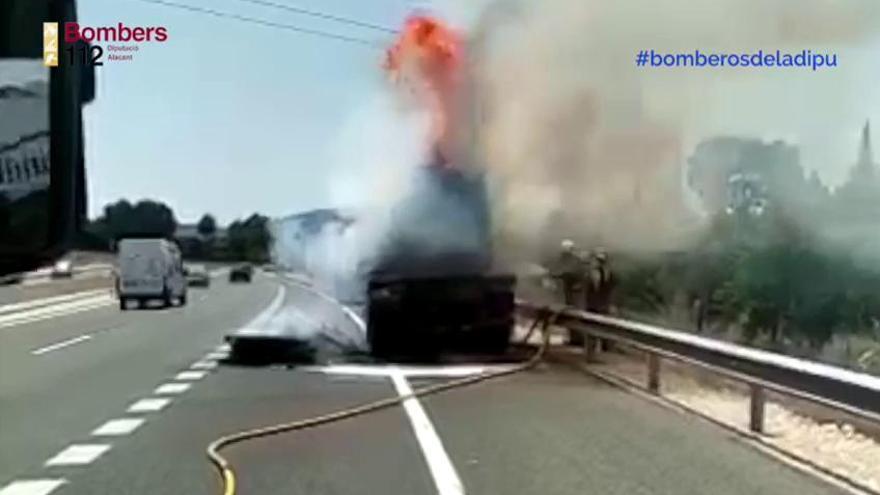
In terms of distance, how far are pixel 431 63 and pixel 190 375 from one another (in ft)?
20.7

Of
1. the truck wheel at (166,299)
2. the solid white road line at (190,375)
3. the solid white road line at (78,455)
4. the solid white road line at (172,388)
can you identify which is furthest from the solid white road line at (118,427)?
the truck wheel at (166,299)

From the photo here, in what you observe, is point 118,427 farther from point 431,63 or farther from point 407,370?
point 431,63

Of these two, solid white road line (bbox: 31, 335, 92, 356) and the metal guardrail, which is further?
solid white road line (bbox: 31, 335, 92, 356)

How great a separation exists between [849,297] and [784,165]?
6.49ft

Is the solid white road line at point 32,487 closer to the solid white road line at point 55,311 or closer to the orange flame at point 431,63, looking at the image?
the orange flame at point 431,63

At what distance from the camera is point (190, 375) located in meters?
20.3

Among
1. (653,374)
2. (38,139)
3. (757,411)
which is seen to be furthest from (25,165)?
(653,374)

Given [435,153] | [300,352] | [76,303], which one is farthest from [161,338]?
[76,303]

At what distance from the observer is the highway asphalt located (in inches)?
402

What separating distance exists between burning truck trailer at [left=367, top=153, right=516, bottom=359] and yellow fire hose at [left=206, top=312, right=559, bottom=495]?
1.05 meters

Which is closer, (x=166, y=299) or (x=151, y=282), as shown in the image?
(x=151, y=282)

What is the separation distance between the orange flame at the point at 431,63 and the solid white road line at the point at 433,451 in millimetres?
6571

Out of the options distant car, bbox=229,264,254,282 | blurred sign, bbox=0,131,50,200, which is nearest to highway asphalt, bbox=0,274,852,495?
distant car, bbox=229,264,254,282

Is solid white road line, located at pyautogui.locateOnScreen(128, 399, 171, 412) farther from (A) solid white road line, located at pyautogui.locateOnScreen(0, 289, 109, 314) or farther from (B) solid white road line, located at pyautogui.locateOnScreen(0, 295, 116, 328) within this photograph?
(A) solid white road line, located at pyautogui.locateOnScreen(0, 289, 109, 314)
